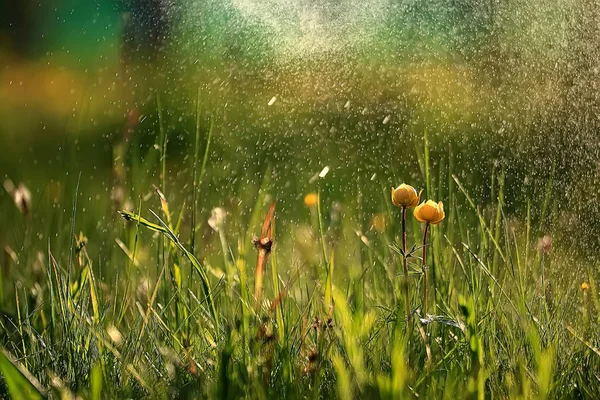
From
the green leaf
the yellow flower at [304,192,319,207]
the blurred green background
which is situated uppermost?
the green leaf

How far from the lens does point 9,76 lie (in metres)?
3.85

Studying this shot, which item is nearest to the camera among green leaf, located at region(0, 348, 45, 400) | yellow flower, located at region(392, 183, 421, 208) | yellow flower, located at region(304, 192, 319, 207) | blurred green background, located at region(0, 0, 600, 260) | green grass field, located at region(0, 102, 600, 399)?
green leaf, located at region(0, 348, 45, 400)

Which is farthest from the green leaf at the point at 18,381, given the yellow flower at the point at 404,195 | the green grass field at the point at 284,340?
the yellow flower at the point at 404,195

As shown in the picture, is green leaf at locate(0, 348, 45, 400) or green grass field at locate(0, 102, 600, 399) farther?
green grass field at locate(0, 102, 600, 399)

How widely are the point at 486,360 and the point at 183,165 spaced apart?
7.60 feet

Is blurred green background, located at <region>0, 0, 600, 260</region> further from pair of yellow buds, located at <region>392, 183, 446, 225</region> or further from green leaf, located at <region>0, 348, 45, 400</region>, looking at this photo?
green leaf, located at <region>0, 348, 45, 400</region>

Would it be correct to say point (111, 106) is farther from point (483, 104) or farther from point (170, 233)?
point (170, 233)

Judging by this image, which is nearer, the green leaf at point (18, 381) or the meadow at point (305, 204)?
the green leaf at point (18, 381)

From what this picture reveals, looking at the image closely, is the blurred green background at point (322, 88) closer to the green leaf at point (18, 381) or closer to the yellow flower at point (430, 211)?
the yellow flower at point (430, 211)

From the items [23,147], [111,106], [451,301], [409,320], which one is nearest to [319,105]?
[111,106]

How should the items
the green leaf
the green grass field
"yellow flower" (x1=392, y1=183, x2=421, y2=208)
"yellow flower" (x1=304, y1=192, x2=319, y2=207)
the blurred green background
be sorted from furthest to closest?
1. the blurred green background
2. "yellow flower" (x1=304, y1=192, x2=319, y2=207)
3. "yellow flower" (x1=392, y1=183, x2=421, y2=208)
4. the green grass field
5. the green leaf

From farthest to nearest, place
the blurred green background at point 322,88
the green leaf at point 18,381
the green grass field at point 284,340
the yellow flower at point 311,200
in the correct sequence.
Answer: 1. the blurred green background at point 322,88
2. the yellow flower at point 311,200
3. the green grass field at point 284,340
4. the green leaf at point 18,381

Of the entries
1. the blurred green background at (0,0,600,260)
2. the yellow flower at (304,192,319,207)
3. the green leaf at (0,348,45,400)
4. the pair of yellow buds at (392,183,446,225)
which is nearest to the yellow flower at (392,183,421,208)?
the pair of yellow buds at (392,183,446,225)

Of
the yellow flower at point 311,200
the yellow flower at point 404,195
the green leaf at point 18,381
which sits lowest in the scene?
the yellow flower at point 311,200
